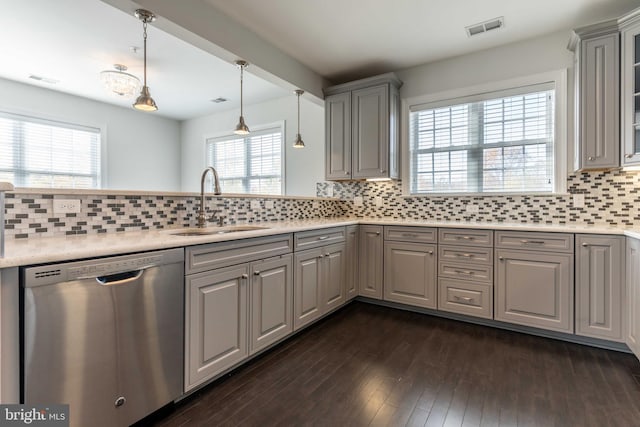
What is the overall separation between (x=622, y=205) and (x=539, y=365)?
1656mm

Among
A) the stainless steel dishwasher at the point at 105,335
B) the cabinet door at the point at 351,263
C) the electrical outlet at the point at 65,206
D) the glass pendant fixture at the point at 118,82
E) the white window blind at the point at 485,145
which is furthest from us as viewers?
the glass pendant fixture at the point at 118,82

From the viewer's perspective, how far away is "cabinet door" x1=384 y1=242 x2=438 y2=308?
2986mm

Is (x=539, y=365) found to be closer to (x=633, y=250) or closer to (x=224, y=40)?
(x=633, y=250)

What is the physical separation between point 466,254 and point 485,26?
2089 millimetres

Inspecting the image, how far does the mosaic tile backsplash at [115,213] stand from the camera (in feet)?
5.06

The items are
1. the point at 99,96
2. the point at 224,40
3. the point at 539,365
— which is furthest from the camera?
the point at 99,96

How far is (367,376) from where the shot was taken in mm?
1974

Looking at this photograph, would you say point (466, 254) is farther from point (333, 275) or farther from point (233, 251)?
point (233, 251)

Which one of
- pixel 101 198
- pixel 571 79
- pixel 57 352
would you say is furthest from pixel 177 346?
pixel 571 79

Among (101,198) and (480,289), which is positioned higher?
(101,198)

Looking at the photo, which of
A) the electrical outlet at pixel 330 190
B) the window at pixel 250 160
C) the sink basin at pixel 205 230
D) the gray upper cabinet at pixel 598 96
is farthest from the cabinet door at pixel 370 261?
the window at pixel 250 160

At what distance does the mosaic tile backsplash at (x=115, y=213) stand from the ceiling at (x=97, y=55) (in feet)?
4.49

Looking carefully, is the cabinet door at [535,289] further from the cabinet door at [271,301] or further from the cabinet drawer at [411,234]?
the cabinet door at [271,301]

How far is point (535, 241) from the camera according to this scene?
2535 millimetres
